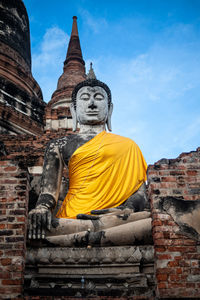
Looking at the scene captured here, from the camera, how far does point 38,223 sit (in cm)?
472

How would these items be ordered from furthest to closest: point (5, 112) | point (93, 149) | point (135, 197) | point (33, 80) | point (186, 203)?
point (33, 80) < point (5, 112) < point (93, 149) < point (135, 197) < point (186, 203)

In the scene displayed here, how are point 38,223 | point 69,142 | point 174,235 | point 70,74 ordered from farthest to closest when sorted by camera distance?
point 70,74 < point 69,142 < point 38,223 < point 174,235

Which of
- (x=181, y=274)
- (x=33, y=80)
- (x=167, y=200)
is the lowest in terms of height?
(x=181, y=274)

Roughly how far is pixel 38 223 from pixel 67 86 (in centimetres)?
823

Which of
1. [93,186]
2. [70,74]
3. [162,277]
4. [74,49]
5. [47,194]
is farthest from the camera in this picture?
[74,49]

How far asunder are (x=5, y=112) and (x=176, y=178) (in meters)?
→ 5.96

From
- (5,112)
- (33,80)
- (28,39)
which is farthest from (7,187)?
(28,39)

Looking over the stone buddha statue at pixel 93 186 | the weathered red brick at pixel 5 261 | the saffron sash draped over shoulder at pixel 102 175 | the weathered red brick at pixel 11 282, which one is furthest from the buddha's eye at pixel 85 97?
the weathered red brick at pixel 11 282

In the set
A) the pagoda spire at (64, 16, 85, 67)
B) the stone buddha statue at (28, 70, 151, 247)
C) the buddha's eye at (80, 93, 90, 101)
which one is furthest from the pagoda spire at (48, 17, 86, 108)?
the stone buddha statue at (28, 70, 151, 247)

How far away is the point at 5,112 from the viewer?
930 cm

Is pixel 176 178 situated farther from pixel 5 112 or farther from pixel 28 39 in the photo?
pixel 28 39

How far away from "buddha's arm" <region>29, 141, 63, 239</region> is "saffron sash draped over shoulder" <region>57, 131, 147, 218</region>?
0.23 metres

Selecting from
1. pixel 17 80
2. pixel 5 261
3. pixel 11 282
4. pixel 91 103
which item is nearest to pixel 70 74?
pixel 17 80

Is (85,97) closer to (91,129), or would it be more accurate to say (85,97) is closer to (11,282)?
(91,129)
